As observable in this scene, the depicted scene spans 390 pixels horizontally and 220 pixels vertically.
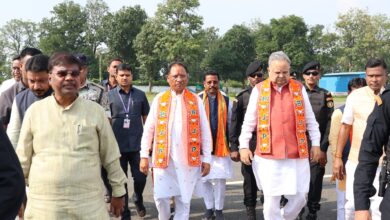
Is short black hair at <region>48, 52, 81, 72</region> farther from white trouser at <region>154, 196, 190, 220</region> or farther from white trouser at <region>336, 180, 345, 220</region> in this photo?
white trouser at <region>336, 180, 345, 220</region>

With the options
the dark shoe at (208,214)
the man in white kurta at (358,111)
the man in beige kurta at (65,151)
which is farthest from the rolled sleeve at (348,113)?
the man in beige kurta at (65,151)

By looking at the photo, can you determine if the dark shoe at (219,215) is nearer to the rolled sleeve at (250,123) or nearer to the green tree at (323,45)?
the rolled sleeve at (250,123)

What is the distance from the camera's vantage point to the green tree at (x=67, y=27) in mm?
74875

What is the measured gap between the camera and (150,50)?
60031 mm

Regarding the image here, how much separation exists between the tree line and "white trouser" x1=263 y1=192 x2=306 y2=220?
46.0 meters

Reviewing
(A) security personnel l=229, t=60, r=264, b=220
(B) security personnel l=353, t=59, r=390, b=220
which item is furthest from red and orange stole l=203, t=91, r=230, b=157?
(B) security personnel l=353, t=59, r=390, b=220

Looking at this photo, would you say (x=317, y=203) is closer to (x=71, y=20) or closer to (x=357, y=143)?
(x=357, y=143)

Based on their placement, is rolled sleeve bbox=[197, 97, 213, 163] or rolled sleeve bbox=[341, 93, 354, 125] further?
rolled sleeve bbox=[197, 97, 213, 163]

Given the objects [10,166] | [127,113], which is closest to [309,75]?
[127,113]

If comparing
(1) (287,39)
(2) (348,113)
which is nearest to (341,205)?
(2) (348,113)

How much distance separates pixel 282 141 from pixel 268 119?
287mm

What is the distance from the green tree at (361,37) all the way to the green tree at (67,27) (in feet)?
133

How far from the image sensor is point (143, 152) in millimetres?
5074

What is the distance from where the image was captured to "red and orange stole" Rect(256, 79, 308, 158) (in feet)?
16.1
